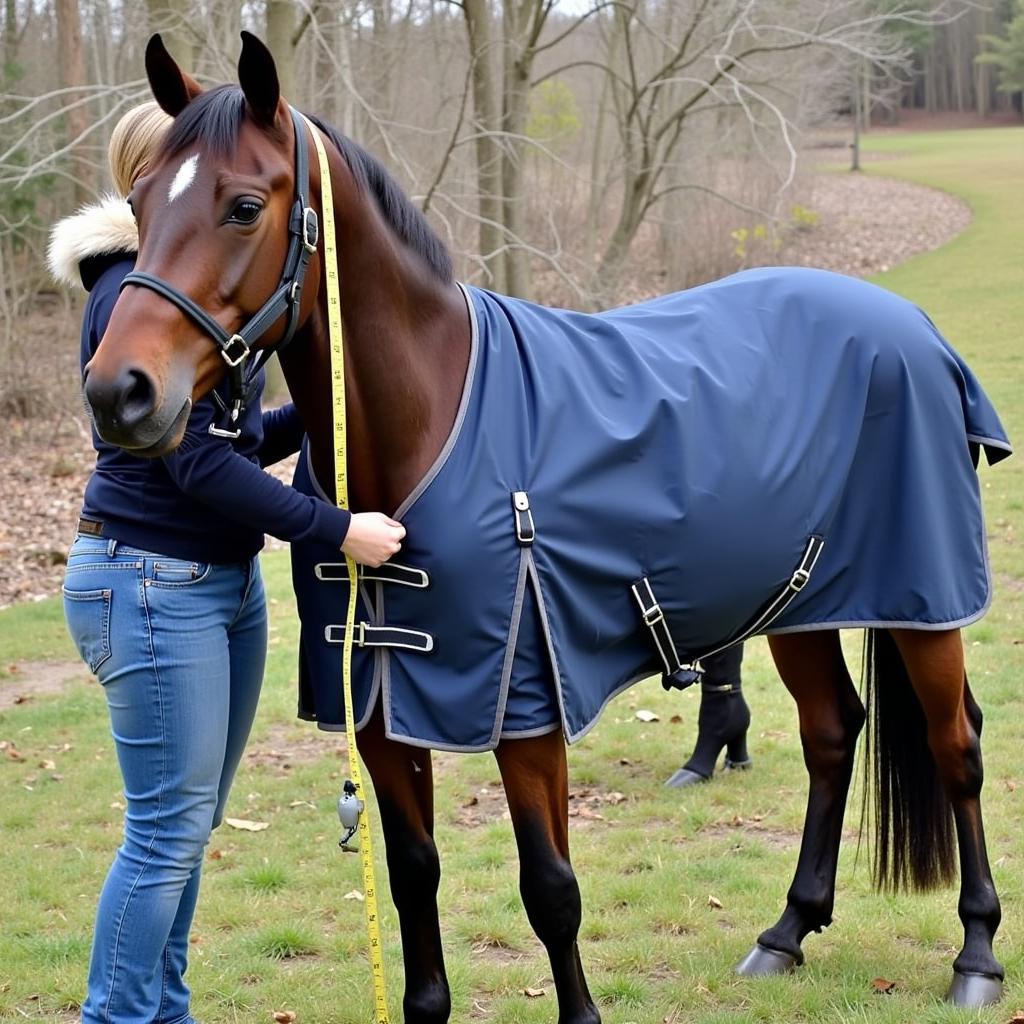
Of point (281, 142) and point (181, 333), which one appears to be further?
point (281, 142)

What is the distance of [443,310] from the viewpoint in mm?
2574

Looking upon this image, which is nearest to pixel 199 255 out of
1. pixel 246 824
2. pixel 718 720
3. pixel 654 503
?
pixel 654 503

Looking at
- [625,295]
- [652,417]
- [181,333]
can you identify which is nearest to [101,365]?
[181,333]

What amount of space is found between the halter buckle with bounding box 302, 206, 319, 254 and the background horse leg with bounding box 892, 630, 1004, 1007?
184 centimetres

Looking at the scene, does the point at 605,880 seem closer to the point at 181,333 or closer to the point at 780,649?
the point at 780,649

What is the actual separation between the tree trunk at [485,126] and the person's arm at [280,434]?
30.9 feet

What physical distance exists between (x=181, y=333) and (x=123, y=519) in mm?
636

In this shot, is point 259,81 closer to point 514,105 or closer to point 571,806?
point 571,806

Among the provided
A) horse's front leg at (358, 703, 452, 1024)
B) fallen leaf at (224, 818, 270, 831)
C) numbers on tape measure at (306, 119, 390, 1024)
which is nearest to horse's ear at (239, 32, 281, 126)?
numbers on tape measure at (306, 119, 390, 1024)

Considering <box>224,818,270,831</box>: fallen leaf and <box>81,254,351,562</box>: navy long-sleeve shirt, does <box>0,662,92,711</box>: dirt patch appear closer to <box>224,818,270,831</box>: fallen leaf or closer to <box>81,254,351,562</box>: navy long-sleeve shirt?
<box>224,818,270,831</box>: fallen leaf

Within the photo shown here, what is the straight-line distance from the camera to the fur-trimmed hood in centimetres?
254

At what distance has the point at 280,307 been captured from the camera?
2217 mm

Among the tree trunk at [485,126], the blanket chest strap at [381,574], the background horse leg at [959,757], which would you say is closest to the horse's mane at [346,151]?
the blanket chest strap at [381,574]

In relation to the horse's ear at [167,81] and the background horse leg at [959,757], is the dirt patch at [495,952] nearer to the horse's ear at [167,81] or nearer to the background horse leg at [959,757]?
the background horse leg at [959,757]
